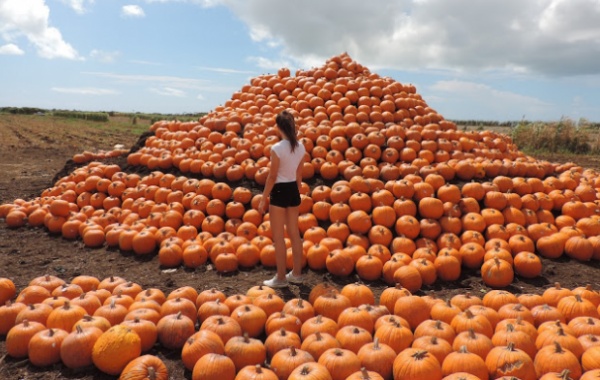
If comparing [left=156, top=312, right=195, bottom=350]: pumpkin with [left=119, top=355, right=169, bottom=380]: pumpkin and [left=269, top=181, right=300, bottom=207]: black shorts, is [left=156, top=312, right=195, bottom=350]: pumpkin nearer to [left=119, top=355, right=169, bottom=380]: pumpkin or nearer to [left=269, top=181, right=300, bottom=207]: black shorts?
[left=119, top=355, right=169, bottom=380]: pumpkin

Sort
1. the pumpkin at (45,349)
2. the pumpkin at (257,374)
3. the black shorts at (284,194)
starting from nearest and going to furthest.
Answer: the pumpkin at (257,374) → the pumpkin at (45,349) → the black shorts at (284,194)

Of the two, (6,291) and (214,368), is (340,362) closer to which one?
(214,368)

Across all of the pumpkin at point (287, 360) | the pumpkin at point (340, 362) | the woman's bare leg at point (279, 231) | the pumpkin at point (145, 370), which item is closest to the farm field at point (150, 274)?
the pumpkin at point (145, 370)

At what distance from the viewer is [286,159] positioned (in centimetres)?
504

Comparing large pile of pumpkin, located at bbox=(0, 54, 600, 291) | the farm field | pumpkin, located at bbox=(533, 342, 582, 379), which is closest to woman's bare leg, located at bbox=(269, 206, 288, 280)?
the farm field

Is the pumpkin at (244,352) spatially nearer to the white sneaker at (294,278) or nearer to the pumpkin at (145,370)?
the pumpkin at (145,370)

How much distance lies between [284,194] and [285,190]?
A: 5cm

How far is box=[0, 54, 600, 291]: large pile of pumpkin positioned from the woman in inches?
22.3

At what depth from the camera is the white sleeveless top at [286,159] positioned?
5.00 meters

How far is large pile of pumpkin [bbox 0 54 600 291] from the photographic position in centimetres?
590

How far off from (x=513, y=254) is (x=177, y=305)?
4.57 m

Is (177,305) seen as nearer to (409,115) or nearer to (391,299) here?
(391,299)

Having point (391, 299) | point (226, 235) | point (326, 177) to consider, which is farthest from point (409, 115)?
point (391, 299)

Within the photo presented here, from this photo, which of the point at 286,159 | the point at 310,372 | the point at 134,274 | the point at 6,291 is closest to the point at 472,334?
the point at 310,372
